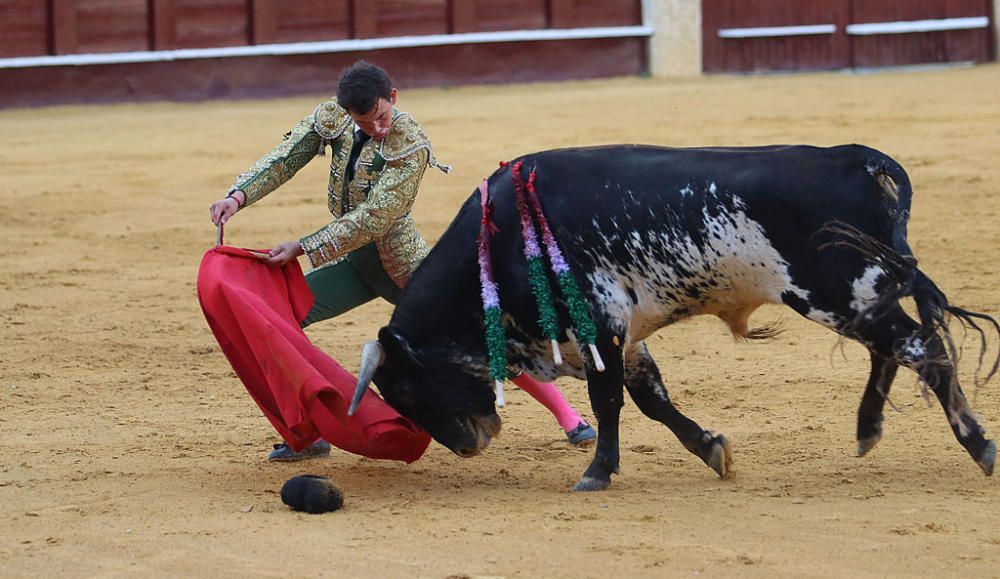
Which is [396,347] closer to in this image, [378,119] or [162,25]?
[378,119]

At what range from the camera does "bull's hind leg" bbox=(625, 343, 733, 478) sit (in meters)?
3.95

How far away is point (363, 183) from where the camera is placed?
13.3 ft

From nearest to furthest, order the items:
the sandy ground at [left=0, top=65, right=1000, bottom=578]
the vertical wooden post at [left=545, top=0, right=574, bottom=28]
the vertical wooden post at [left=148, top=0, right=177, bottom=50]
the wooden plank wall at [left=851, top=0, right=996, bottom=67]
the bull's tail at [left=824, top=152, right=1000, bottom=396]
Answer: the sandy ground at [left=0, top=65, right=1000, bottom=578] → the bull's tail at [left=824, top=152, right=1000, bottom=396] → the vertical wooden post at [left=148, top=0, right=177, bottom=50] → the vertical wooden post at [left=545, top=0, right=574, bottom=28] → the wooden plank wall at [left=851, top=0, right=996, bottom=67]

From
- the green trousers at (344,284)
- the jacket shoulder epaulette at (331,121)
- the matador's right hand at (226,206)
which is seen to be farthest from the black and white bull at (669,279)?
the matador's right hand at (226,206)

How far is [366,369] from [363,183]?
20.0 inches

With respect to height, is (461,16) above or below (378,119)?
above

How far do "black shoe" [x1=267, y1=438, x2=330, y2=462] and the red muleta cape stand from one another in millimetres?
251

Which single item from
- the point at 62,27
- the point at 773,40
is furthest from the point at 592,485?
the point at 773,40

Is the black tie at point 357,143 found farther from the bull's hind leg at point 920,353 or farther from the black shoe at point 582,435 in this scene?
the bull's hind leg at point 920,353

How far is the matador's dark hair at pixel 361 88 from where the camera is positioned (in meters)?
3.76

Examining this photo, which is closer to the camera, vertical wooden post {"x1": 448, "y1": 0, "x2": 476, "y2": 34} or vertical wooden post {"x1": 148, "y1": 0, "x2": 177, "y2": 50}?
vertical wooden post {"x1": 148, "y1": 0, "x2": 177, "y2": 50}

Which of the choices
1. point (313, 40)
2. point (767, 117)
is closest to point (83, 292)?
point (767, 117)

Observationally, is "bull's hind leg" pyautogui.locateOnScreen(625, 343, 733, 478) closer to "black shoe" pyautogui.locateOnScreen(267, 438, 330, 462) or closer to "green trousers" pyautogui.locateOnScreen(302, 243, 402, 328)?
"green trousers" pyautogui.locateOnScreen(302, 243, 402, 328)

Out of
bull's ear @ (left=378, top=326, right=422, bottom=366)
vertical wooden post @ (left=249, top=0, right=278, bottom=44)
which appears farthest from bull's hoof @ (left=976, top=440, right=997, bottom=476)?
vertical wooden post @ (left=249, top=0, right=278, bottom=44)
